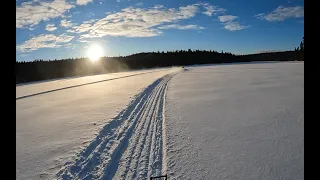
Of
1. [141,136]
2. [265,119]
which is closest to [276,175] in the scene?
[141,136]

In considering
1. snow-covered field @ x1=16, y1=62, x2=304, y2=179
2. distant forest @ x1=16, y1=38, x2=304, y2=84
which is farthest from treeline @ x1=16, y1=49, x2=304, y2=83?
snow-covered field @ x1=16, y1=62, x2=304, y2=179

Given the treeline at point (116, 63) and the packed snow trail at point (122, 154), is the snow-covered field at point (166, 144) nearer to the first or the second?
the packed snow trail at point (122, 154)

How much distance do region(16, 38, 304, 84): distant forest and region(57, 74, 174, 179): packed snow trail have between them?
87.7 feet

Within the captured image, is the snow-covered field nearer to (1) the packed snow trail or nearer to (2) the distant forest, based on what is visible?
(1) the packed snow trail

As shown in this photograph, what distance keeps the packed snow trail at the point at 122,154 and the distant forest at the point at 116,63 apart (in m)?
26.7

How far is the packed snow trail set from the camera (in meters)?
3.20

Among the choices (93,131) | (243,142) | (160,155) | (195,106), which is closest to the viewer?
(160,155)

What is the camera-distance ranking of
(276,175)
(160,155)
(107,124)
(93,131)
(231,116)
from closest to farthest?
(276,175)
(160,155)
(93,131)
(107,124)
(231,116)

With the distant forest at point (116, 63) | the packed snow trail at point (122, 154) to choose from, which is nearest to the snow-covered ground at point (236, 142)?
the packed snow trail at point (122, 154)

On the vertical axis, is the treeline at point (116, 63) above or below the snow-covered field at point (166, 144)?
above

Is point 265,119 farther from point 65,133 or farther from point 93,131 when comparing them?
point 65,133

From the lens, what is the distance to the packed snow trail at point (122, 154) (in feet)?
10.5
